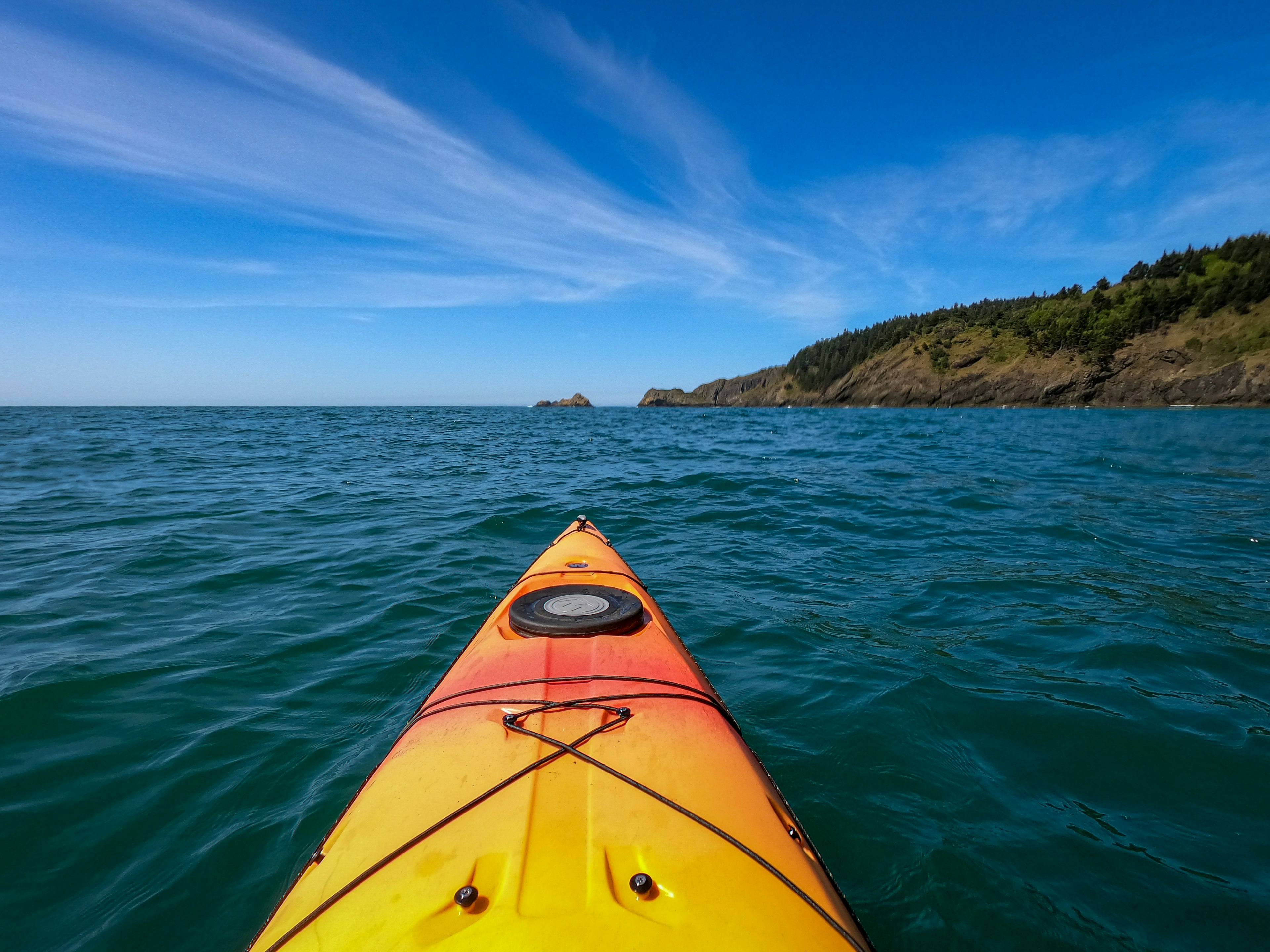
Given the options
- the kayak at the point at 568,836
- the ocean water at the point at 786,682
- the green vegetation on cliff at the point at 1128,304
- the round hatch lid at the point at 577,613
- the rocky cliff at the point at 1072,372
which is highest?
the green vegetation on cliff at the point at 1128,304

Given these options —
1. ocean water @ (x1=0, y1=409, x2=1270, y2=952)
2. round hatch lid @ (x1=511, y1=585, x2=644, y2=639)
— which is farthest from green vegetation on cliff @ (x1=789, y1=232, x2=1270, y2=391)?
round hatch lid @ (x1=511, y1=585, x2=644, y2=639)

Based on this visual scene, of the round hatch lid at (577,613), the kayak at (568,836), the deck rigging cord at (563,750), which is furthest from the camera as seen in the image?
the round hatch lid at (577,613)

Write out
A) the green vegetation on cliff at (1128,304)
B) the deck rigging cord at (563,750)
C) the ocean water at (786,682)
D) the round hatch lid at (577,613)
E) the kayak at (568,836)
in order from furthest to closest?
the green vegetation on cliff at (1128,304)
the round hatch lid at (577,613)
the ocean water at (786,682)
the deck rigging cord at (563,750)
the kayak at (568,836)

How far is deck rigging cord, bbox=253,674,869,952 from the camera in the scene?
1.69m

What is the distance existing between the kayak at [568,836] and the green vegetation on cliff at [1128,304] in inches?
2714

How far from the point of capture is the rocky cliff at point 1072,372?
4459 cm

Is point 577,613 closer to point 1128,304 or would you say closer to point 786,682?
point 786,682

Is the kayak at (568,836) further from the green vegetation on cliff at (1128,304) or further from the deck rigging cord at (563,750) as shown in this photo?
the green vegetation on cliff at (1128,304)

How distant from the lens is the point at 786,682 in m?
4.44

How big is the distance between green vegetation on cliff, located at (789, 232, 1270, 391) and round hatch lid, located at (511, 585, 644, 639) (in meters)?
68.3

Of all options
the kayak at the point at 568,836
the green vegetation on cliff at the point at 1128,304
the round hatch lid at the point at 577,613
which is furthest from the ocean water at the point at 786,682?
the green vegetation on cliff at the point at 1128,304

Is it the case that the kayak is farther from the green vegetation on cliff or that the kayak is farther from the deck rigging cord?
the green vegetation on cliff

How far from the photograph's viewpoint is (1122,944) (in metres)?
2.33

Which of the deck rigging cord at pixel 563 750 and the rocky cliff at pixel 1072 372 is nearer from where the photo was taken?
the deck rigging cord at pixel 563 750
